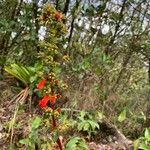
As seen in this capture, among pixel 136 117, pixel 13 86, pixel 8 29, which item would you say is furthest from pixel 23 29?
pixel 136 117

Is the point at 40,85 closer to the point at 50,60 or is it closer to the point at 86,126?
the point at 50,60

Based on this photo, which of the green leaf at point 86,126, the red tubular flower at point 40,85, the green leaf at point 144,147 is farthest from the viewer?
the green leaf at point 86,126

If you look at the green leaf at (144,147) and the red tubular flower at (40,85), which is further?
the green leaf at (144,147)

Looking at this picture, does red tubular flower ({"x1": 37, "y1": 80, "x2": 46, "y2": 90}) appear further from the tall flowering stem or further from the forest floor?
the forest floor

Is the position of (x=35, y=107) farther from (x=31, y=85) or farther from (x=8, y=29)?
(x=8, y=29)

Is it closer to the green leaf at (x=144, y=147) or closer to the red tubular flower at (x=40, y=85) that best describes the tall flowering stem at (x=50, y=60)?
the red tubular flower at (x=40, y=85)

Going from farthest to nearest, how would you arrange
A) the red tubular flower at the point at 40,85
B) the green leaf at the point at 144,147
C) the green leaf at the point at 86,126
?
the green leaf at the point at 86,126 → the green leaf at the point at 144,147 → the red tubular flower at the point at 40,85

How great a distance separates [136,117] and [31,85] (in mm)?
1503

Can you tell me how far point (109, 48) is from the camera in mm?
8156

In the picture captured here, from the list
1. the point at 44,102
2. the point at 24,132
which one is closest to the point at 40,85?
the point at 44,102

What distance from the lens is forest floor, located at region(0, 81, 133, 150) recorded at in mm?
5242

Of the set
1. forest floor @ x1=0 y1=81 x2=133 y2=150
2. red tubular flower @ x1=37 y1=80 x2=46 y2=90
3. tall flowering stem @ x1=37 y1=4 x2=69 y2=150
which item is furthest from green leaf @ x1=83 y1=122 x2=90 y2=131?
red tubular flower @ x1=37 y1=80 x2=46 y2=90

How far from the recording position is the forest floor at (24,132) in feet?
17.2

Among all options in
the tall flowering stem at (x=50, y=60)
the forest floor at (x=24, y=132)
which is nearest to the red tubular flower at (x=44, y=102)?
the tall flowering stem at (x=50, y=60)
